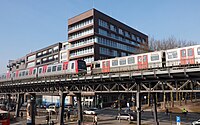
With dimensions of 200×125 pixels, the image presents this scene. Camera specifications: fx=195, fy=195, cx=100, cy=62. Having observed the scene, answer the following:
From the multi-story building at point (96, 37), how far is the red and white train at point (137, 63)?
66.2 feet

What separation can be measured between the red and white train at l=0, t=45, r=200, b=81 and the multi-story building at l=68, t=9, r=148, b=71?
20.2m

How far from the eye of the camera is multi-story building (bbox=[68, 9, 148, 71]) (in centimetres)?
6750

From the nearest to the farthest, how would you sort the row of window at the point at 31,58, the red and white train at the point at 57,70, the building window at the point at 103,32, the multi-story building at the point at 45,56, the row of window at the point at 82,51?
the red and white train at the point at 57,70 < the row of window at the point at 82,51 < the building window at the point at 103,32 < the multi-story building at the point at 45,56 < the row of window at the point at 31,58

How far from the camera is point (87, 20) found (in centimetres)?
7081

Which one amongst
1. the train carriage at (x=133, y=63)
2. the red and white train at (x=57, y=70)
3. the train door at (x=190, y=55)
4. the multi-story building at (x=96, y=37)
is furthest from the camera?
the multi-story building at (x=96, y=37)

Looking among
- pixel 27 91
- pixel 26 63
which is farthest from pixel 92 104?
pixel 26 63

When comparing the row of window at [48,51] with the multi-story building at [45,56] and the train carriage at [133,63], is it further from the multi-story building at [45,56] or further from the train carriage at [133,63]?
the train carriage at [133,63]

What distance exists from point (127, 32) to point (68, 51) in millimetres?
28053

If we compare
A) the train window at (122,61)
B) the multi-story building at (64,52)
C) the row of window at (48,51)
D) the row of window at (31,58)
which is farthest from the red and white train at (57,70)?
the row of window at (31,58)

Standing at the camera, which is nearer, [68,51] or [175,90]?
[175,90]

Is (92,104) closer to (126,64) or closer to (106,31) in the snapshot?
(106,31)

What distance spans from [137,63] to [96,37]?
3342 cm

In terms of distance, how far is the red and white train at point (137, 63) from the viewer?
96.8 feet

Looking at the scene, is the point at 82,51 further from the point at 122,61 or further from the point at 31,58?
→ the point at 31,58
